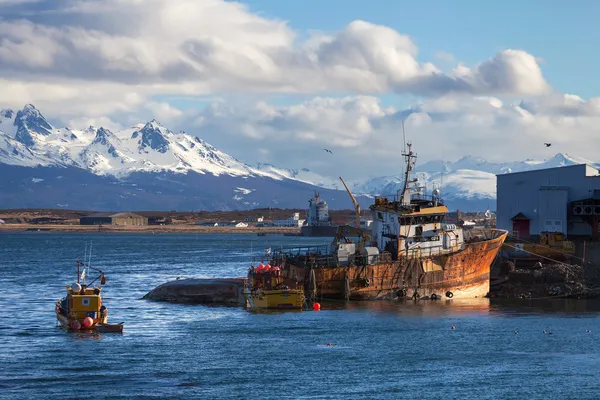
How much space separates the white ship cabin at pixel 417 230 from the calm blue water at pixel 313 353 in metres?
4.38

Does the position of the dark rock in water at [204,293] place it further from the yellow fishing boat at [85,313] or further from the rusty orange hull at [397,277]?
the yellow fishing boat at [85,313]

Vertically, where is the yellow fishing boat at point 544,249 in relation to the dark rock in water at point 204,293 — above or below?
above

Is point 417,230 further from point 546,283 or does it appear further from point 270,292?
point 546,283

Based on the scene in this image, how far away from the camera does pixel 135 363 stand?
153ft

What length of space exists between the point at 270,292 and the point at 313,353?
17777mm

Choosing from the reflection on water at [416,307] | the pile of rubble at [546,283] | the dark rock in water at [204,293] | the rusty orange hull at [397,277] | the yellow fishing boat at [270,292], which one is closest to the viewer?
the reflection on water at [416,307]

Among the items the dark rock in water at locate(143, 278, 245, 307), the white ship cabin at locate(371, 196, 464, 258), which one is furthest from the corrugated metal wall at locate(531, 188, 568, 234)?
the dark rock in water at locate(143, 278, 245, 307)

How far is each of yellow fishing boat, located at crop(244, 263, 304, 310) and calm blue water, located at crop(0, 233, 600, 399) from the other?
65.8 inches

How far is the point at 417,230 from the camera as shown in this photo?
72.1 m

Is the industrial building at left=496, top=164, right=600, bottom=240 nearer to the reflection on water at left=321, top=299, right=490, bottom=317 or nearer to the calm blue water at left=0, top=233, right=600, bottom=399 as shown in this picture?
the calm blue water at left=0, top=233, right=600, bottom=399

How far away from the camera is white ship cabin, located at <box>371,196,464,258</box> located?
2820 inches

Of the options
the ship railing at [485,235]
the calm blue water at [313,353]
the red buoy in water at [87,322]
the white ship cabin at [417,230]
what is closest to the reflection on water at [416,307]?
the calm blue water at [313,353]

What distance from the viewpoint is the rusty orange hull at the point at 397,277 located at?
69.9m

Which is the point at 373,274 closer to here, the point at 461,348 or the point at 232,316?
the point at 232,316
